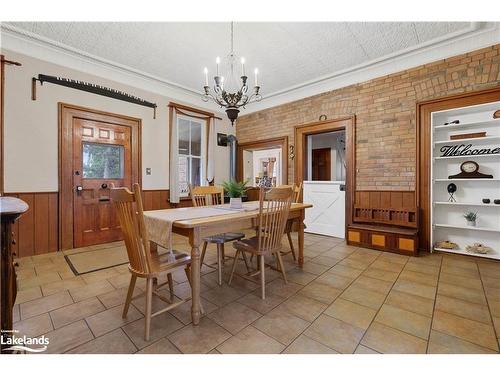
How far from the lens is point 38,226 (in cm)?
315

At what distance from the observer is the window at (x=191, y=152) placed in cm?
482

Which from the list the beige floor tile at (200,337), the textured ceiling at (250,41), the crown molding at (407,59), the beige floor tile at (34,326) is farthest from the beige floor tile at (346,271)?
the crown molding at (407,59)

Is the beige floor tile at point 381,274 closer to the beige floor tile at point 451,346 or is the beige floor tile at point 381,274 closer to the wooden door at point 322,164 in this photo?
the beige floor tile at point 451,346

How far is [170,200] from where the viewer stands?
4.40m

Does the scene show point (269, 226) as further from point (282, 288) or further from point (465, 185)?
point (465, 185)

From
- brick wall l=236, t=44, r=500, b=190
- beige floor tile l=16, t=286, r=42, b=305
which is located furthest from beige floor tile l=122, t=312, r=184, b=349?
brick wall l=236, t=44, r=500, b=190

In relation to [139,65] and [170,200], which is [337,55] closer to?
[139,65]

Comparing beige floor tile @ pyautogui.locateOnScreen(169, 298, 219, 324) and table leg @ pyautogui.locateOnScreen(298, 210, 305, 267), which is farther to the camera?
table leg @ pyautogui.locateOnScreen(298, 210, 305, 267)

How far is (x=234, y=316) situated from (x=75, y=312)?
127cm

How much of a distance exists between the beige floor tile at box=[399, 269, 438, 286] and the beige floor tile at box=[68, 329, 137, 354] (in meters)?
2.60

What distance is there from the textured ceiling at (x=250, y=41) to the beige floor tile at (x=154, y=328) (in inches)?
119

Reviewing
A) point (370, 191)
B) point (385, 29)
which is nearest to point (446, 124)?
point (370, 191)

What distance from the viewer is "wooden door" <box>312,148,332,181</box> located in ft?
21.1

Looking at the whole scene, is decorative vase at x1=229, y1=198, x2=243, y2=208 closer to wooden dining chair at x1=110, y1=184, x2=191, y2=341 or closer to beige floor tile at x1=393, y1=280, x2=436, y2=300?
wooden dining chair at x1=110, y1=184, x2=191, y2=341
